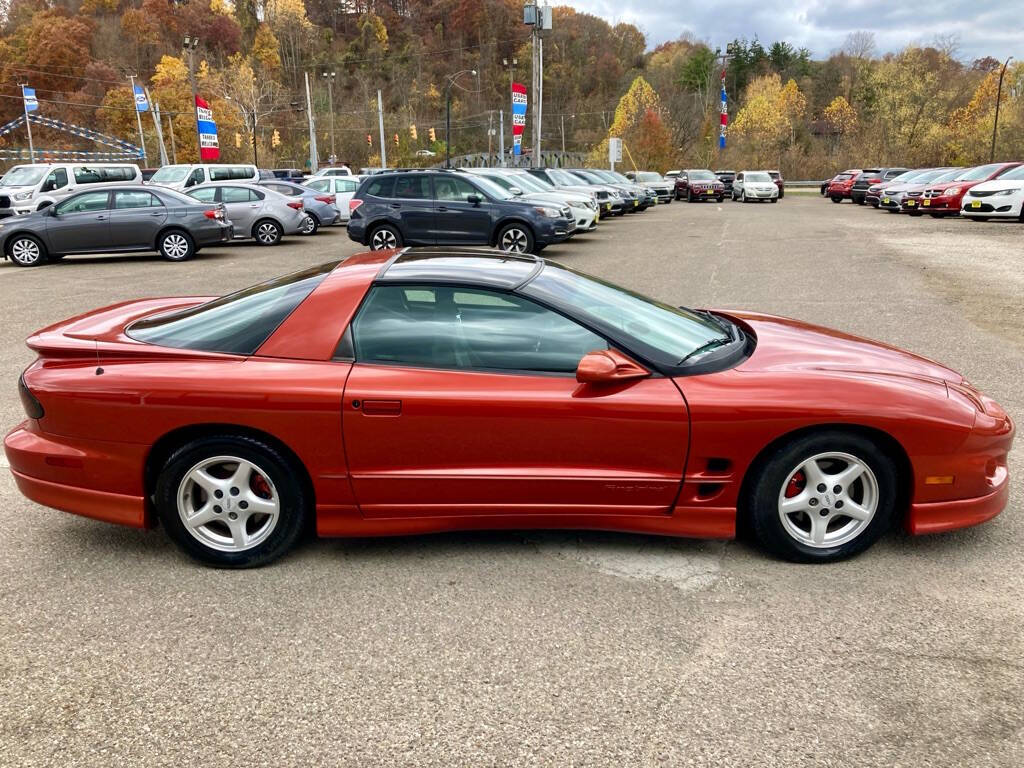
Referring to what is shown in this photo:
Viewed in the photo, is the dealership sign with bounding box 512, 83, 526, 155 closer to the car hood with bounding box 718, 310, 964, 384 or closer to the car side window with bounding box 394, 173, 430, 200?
the car side window with bounding box 394, 173, 430, 200

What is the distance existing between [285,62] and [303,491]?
435 feet

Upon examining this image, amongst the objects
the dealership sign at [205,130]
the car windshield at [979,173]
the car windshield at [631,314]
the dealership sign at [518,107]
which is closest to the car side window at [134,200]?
the car windshield at [631,314]

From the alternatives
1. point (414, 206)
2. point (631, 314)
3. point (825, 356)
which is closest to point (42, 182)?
point (414, 206)

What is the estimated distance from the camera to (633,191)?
31.4 m

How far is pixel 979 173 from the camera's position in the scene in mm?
25594

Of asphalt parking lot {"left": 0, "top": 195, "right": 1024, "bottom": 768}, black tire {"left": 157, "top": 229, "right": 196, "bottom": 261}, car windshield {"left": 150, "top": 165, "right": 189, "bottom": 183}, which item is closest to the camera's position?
asphalt parking lot {"left": 0, "top": 195, "right": 1024, "bottom": 768}

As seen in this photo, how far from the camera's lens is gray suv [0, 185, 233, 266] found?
53.3ft

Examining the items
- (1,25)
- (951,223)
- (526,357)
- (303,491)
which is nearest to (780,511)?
(526,357)

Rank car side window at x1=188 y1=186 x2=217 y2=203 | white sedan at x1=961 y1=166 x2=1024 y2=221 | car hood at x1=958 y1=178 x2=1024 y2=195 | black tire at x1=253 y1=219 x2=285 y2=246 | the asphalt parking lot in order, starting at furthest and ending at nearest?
1. car hood at x1=958 y1=178 x2=1024 y2=195
2. white sedan at x1=961 y1=166 x2=1024 y2=221
3. black tire at x1=253 y1=219 x2=285 y2=246
4. car side window at x1=188 y1=186 x2=217 y2=203
5. the asphalt parking lot

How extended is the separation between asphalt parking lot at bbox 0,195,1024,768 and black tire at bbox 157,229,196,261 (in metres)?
12.9

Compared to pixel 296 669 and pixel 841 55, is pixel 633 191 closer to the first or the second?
pixel 296 669

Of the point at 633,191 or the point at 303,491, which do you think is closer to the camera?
the point at 303,491

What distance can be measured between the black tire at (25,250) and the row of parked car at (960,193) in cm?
2350

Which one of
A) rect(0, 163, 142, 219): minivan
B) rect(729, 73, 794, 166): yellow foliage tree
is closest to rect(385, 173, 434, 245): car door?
rect(0, 163, 142, 219): minivan
